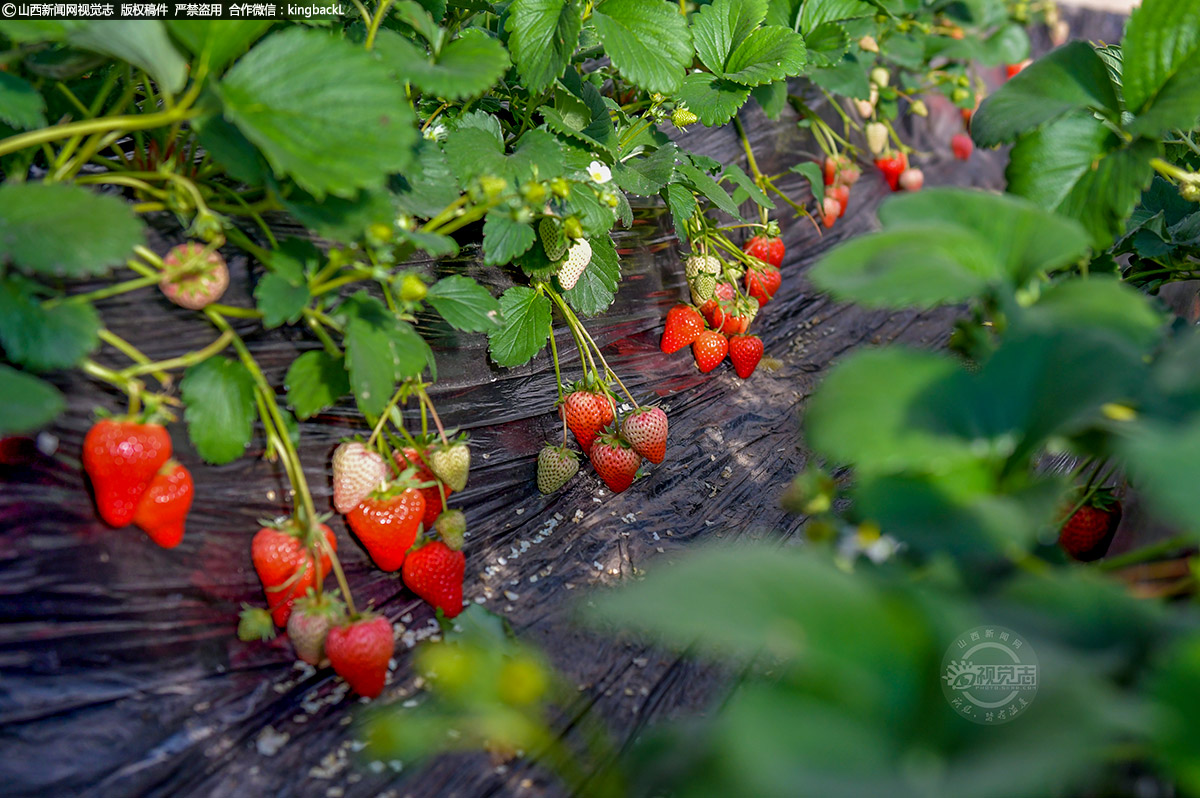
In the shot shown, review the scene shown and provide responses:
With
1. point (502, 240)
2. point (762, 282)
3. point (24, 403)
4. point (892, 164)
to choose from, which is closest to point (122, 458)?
point (24, 403)

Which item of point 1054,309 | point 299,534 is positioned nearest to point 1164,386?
point 1054,309

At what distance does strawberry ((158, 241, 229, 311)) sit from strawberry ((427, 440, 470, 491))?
269 millimetres

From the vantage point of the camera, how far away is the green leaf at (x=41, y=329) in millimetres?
603

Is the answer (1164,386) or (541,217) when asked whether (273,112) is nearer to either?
(541,217)

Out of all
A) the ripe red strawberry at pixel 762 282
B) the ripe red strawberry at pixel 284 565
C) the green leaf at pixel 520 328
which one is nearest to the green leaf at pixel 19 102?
the ripe red strawberry at pixel 284 565

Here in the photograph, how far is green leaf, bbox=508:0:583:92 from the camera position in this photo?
0.94 meters

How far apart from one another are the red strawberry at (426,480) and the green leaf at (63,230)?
0.35m

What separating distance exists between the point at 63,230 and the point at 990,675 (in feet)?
2.26

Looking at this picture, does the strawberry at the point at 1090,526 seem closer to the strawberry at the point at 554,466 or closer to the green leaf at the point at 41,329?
the strawberry at the point at 554,466

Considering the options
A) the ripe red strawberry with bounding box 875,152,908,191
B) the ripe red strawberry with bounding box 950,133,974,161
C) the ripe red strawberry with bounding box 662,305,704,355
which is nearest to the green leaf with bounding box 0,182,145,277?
the ripe red strawberry with bounding box 662,305,704,355

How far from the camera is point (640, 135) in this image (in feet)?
3.79

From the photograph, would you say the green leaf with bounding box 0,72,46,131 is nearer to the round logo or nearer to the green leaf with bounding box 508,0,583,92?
the green leaf with bounding box 508,0,583,92

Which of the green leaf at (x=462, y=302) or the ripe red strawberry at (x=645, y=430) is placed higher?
the green leaf at (x=462, y=302)

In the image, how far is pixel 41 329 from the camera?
61 cm
